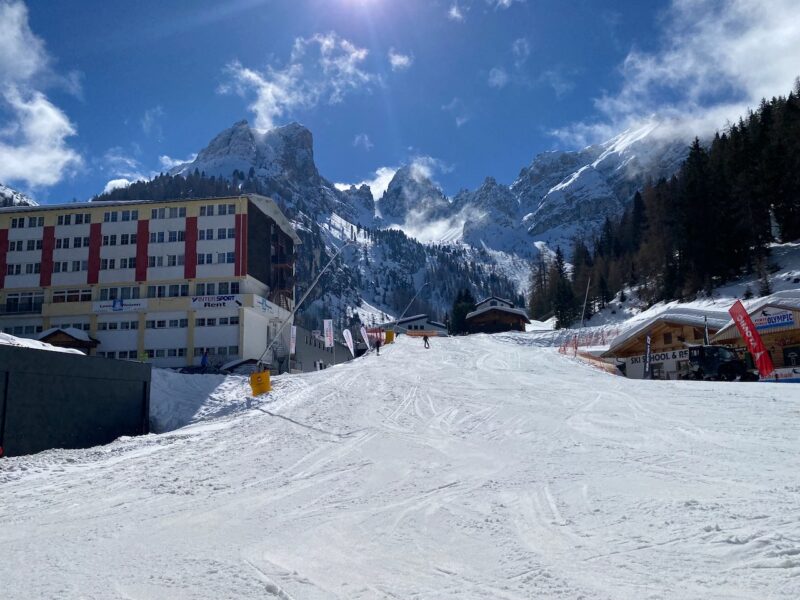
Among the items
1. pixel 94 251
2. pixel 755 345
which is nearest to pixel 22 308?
pixel 94 251

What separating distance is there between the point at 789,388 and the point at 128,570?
2083cm

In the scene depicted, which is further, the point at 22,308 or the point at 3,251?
the point at 3,251

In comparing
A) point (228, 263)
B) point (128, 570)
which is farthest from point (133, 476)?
point (228, 263)

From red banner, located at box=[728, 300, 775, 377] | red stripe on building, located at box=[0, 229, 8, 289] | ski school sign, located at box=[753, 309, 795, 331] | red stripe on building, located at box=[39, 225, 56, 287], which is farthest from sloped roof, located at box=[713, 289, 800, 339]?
red stripe on building, located at box=[0, 229, 8, 289]

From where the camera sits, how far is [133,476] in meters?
12.6

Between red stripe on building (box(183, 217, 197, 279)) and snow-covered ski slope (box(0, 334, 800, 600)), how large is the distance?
42552 millimetres

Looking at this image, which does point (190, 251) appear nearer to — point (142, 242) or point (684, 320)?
point (142, 242)

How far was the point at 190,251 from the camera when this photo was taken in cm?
5962

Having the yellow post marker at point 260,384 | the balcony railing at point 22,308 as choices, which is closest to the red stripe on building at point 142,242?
the balcony railing at point 22,308

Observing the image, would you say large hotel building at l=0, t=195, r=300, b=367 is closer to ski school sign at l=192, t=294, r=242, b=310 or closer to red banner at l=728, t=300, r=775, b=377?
ski school sign at l=192, t=294, r=242, b=310

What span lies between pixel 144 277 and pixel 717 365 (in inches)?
1976

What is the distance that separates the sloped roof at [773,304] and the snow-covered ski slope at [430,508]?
616 inches

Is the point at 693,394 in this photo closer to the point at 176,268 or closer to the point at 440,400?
the point at 440,400

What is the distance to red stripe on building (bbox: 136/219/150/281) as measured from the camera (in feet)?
196
